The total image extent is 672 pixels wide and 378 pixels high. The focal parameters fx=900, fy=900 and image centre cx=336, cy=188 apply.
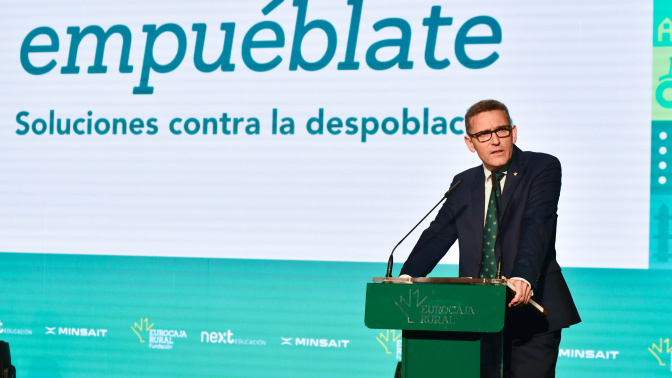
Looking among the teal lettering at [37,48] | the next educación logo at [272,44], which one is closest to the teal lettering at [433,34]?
the next educación logo at [272,44]

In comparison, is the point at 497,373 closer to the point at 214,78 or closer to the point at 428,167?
the point at 428,167

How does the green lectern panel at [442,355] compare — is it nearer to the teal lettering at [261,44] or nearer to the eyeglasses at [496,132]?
the eyeglasses at [496,132]

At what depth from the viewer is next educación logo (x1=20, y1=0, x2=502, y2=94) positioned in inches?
195

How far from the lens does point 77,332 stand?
546 centimetres

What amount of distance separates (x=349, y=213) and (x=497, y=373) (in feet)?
7.45

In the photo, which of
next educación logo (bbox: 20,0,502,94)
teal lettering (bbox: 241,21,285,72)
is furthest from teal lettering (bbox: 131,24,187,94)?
teal lettering (bbox: 241,21,285,72)

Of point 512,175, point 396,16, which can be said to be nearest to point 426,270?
point 512,175

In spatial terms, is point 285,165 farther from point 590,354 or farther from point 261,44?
point 590,354

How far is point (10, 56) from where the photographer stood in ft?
18.3

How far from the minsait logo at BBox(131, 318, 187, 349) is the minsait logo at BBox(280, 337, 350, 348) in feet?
2.07

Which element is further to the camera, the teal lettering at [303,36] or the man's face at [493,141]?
the teal lettering at [303,36]

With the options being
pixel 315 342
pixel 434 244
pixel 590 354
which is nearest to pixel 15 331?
pixel 315 342

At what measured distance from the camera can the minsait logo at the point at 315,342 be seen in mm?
5121

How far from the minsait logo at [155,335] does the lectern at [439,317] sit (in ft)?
9.05
